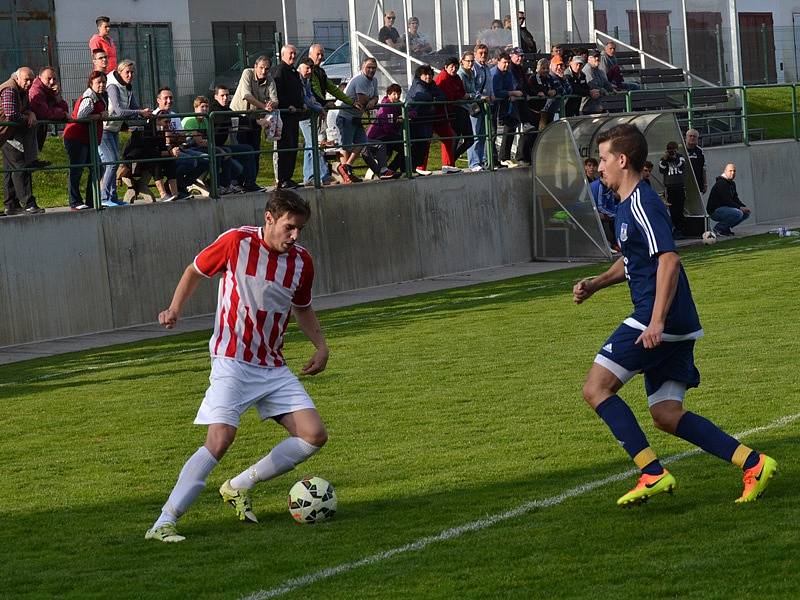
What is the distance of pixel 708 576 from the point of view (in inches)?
236

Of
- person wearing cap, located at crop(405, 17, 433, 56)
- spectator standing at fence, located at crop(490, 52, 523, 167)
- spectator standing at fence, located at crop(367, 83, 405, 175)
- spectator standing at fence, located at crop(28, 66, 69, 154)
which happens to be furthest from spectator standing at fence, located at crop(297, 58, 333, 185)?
person wearing cap, located at crop(405, 17, 433, 56)

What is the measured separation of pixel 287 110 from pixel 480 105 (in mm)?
4806

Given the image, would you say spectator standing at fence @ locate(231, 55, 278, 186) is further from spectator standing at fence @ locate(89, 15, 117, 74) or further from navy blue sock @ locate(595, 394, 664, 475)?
navy blue sock @ locate(595, 394, 664, 475)

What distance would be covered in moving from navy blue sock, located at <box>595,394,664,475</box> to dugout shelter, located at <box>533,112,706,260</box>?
16338mm

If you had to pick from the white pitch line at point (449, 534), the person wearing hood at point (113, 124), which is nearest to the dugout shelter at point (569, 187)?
the person wearing hood at point (113, 124)

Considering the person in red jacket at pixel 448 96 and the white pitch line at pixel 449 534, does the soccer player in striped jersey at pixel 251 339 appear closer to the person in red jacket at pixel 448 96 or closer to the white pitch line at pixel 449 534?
the white pitch line at pixel 449 534

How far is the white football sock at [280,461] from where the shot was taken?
7363 mm

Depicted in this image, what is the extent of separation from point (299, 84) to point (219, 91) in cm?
114

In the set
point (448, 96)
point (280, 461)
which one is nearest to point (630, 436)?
point (280, 461)

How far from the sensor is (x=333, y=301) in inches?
788

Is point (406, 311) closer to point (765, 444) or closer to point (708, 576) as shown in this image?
point (765, 444)

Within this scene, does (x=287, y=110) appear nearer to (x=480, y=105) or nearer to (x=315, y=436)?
(x=480, y=105)

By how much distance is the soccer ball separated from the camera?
743 centimetres

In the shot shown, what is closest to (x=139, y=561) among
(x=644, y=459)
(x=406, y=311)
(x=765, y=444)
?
(x=644, y=459)
